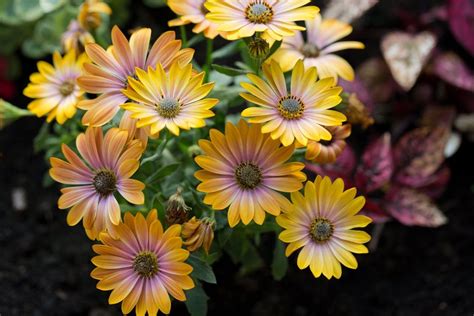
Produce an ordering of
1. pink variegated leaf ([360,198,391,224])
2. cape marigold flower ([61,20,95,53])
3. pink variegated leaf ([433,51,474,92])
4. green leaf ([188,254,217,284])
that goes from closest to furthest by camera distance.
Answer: green leaf ([188,254,217,284]), cape marigold flower ([61,20,95,53]), pink variegated leaf ([360,198,391,224]), pink variegated leaf ([433,51,474,92])

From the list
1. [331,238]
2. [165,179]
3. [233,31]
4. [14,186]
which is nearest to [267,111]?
[233,31]

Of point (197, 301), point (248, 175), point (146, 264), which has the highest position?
point (248, 175)

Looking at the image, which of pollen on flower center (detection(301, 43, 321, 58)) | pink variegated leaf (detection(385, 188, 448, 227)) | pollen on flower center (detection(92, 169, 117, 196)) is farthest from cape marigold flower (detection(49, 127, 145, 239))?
pink variegated leaf (detection(385, 188, 448, 227))

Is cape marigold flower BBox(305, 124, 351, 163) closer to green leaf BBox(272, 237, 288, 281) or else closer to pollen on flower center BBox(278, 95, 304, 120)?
pollen on flower center BBox(278, 95, 304, 120)

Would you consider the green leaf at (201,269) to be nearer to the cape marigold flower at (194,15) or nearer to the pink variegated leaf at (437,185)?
the cape marigold flower at (194,15)

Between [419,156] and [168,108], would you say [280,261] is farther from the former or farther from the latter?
[419,156]

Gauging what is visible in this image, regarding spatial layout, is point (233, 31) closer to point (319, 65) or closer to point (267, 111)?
point (267, 111)

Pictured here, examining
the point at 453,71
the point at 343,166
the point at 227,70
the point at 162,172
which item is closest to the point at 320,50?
the point at 227,70
